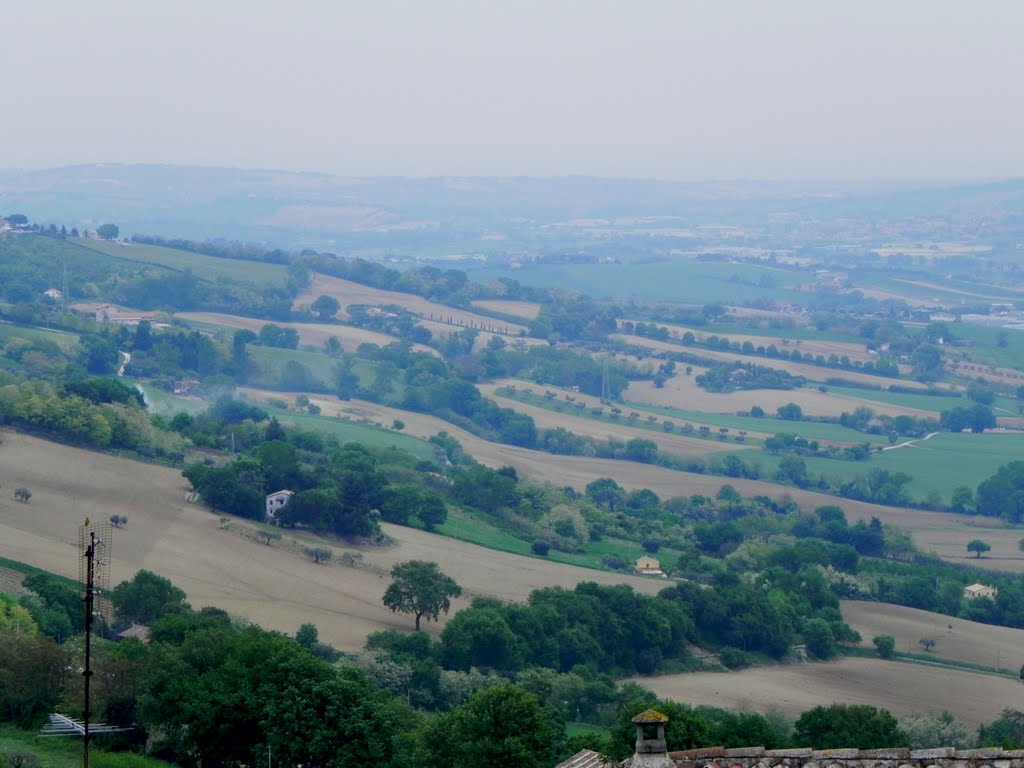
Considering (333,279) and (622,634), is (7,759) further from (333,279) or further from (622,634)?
(333,279)

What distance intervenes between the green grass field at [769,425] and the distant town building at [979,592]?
39.3 metres

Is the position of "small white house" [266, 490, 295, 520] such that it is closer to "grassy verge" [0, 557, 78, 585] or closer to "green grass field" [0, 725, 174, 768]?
"grassy verge" [0, 557, 78, 585]

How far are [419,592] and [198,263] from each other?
98.1m

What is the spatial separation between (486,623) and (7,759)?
22996 mm

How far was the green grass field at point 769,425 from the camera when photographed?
111m

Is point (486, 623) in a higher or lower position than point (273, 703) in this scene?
lower

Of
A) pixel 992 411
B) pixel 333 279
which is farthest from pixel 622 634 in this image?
pixel 333 279

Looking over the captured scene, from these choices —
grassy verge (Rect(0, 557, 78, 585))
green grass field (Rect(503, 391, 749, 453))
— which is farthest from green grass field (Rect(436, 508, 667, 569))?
green grass field (Rect(503, 391, 749, 453))

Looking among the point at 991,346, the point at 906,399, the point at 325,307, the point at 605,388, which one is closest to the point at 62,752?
the point at 605,388

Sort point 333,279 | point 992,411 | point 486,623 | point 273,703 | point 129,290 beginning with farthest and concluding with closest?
point 333,279 → point 129,290 → point 992,411 → point 486,623 → point 273,703

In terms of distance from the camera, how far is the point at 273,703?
31062mm

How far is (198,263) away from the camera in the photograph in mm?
148500

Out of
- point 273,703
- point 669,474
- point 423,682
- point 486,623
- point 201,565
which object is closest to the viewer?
point 273,703

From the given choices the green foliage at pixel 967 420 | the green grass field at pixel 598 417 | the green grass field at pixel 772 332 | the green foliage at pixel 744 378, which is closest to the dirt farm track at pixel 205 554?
the green grass field at pixel 598 417
